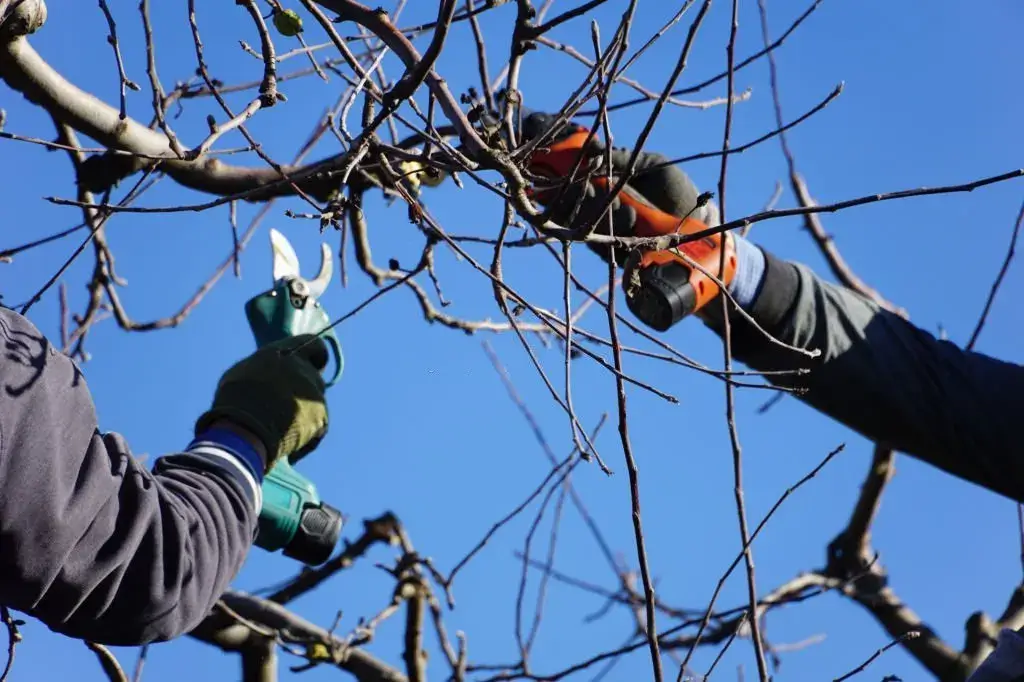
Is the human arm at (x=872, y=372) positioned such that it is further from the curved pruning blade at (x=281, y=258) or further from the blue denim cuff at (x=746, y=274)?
the curved pruning blade at (x=281, y=258)

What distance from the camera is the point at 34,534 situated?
5.22 feet

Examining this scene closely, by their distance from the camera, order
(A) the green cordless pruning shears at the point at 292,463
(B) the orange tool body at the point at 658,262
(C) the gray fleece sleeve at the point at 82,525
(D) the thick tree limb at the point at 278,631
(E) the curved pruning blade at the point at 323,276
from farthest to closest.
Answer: (E) the curved pruning blade at the point at 323,276 → (D) the thick tree limb at the point at 278,631 → (A) the green cordless pruning shears at the point at 292,463 → (B) the orange tool body at the point at 658,262 → (C) the gray fleece sleeve at the point at 82,525

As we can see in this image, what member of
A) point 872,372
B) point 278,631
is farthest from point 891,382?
point 278,631

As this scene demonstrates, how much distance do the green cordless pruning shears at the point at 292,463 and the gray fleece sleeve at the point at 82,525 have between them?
2.00ft

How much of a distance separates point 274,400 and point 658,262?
903 mm

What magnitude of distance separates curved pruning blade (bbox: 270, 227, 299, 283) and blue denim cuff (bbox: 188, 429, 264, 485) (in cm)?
64

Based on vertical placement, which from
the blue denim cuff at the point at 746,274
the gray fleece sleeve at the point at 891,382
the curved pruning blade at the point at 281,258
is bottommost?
the gray fleece sleeve at the point at 891,382

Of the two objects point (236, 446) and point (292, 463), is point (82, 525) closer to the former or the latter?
point (236, 446)

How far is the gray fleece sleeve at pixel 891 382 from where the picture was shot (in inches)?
104

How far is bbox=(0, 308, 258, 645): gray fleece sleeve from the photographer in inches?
62.2

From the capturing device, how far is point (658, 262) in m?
2.46

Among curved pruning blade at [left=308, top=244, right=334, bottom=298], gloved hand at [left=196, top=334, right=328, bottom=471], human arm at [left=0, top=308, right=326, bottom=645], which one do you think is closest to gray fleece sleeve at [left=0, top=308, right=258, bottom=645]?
human arm at [left=0, top=308, right=326, bottom=645]

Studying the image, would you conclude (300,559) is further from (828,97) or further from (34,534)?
(828,97)

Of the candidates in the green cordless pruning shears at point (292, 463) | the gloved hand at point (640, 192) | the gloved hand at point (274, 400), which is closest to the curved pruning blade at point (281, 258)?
the green cordless pruning shears at point (292, 463)
